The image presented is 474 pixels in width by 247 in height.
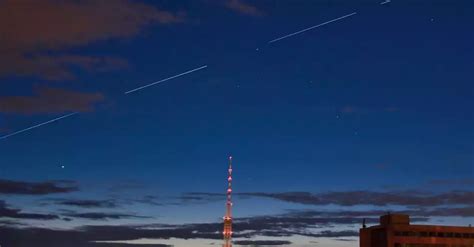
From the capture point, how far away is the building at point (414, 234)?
548ft

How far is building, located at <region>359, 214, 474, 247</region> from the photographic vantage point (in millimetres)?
167000

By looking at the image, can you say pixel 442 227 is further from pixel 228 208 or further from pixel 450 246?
pixel 228 208

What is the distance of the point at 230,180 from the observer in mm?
189250

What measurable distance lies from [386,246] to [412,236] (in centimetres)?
715

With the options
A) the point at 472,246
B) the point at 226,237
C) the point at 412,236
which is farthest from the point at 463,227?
the point at 226,237

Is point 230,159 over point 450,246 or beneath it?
over

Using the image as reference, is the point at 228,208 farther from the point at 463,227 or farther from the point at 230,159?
the point at 463,227

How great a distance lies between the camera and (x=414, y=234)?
168 meters

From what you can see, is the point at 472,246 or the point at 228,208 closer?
the point at 472,246

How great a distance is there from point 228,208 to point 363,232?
38.1 meters

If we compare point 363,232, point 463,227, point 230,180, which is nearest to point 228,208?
point 230,180

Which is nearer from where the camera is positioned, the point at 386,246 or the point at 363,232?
the point at 386,246

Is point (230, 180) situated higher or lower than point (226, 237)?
higher

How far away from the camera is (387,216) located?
171m
